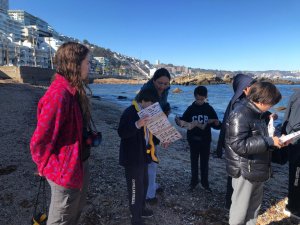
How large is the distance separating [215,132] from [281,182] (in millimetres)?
7967

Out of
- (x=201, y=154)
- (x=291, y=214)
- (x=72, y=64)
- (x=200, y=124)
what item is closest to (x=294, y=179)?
(x=291, y=214)

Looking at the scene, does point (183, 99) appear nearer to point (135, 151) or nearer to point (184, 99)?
point (184, 99)

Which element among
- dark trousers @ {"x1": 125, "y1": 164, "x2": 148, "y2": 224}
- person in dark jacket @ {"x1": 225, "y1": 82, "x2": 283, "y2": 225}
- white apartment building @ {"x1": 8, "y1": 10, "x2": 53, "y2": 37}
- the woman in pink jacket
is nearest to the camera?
the woman in pink jacket

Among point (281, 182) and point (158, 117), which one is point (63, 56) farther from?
point (281, 182)

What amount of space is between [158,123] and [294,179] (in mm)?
2195

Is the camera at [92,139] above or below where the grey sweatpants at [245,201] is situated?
above

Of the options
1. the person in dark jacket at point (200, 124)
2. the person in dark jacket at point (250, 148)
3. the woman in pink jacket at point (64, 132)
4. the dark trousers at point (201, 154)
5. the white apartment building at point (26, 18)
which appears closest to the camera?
the woman in pink jacket at point (64, 132)

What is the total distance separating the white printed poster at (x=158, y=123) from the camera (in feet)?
10.6

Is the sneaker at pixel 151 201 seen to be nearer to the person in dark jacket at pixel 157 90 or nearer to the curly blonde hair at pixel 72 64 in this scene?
the person in dark jacket at pixel 157 90

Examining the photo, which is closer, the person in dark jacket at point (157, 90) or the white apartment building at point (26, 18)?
the person in dark jacket at point (157, 90)

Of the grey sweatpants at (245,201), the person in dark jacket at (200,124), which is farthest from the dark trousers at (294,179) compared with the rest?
the person in dark jacket at (200,124)

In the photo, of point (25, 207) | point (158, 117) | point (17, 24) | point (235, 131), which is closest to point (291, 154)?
point (235, 131)

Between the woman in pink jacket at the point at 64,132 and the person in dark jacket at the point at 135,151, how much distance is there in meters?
0.93

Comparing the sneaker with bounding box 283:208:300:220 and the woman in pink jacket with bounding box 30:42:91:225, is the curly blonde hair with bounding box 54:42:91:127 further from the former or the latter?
the sneaker with bounding box 283:208:300:220
